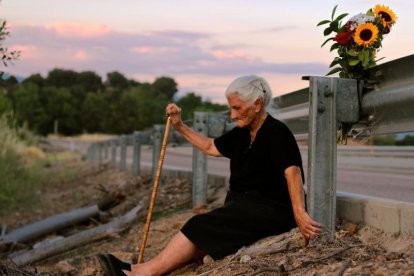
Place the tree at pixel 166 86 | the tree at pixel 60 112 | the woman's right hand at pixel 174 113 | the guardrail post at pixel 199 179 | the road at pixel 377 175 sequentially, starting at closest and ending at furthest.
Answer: the woman's right hand at pixel 174 113 → the guardrail post at pixel 199 179 → the road at pixel 377 175 → the tree at pixel 60 112 → the tree at pixel 166 86

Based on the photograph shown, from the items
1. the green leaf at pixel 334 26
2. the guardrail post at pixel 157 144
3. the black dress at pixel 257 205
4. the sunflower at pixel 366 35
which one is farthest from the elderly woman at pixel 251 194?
the guardrail post at pixel 157 144

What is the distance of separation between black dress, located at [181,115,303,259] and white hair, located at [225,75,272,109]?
0.18m

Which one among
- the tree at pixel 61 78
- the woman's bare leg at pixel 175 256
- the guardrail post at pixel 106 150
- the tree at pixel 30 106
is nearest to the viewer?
the woman's bare leg at pixel 175 256

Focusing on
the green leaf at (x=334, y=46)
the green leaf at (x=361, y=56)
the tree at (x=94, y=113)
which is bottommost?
the tree at (x=94, y=113)

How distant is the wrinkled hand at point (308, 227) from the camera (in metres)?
4.67

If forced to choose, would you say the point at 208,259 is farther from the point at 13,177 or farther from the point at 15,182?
the point at 13,177

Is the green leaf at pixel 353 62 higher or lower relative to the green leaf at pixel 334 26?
lower

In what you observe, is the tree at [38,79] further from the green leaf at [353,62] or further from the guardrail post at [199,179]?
the green leaf at [353,62]

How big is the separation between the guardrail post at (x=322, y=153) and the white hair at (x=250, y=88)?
0.45 m

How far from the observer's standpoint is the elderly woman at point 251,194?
16.5 ft

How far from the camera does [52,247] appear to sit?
7488mm

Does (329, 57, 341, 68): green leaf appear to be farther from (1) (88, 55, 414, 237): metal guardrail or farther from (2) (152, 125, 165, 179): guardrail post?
(2) (152, 125, 165, 179): guardrail post

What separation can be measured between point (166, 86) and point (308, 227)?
14561 centimetres

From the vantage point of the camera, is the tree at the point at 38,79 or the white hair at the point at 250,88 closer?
the white hair at the point at 250,88
